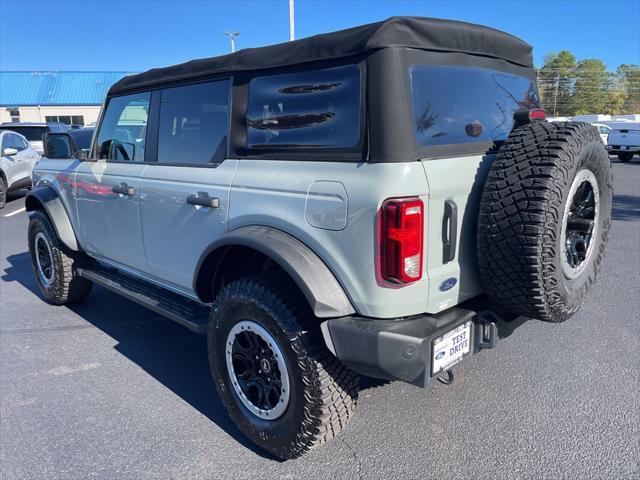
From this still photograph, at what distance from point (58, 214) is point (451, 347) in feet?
12.6

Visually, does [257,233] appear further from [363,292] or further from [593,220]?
[593,220]

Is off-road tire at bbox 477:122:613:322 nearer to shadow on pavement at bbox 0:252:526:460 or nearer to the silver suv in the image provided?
the silver suv

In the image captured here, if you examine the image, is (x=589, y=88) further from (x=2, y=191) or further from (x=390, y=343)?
(x=390, y=343)

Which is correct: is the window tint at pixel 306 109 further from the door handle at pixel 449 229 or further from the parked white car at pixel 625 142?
the parked white car at pixel 625 142

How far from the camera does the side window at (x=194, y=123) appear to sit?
3023 millimetres

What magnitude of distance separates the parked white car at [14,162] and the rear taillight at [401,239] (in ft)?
35.7

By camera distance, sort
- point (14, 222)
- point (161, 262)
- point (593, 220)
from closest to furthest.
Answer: point (593, 220)
point (161, 262)
point (14, 222)

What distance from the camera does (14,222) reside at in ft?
32.1

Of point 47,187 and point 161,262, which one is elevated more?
point 47,187

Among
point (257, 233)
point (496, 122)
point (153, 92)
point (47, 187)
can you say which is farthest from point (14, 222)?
point (496, 122)

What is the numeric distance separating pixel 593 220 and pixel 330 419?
1739mm

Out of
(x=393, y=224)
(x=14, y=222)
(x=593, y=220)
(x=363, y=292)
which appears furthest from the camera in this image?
(x=14, y=222)

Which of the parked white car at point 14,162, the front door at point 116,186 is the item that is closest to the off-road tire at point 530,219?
the front door at point 116,186

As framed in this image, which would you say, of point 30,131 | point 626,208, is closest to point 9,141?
point 30,131
